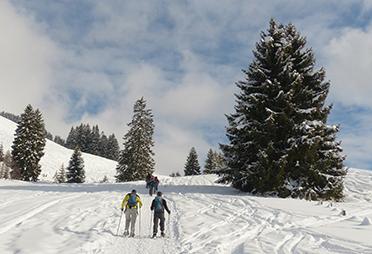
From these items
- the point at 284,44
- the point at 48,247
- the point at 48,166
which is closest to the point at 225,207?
the point at 48,247

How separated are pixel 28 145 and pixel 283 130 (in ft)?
121

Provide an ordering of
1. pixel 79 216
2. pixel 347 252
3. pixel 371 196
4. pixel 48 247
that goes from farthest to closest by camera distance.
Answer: pixel 371 196 → pixel 79 216 → pixel 48 247 → pixel 347 252

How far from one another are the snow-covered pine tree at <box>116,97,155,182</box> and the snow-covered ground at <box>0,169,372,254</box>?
27409 millimetres

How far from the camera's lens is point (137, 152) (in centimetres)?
5106

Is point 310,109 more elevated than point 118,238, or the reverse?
point 310,109

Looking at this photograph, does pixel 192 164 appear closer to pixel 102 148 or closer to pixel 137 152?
pixel 137 152

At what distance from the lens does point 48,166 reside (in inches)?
3883

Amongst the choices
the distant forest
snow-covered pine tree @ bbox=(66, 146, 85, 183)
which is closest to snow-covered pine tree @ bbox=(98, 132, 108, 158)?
the distant forest

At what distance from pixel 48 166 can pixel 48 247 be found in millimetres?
92472

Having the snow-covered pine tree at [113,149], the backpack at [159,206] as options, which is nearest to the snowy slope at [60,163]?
the snow-covered pine tree at [113,149]

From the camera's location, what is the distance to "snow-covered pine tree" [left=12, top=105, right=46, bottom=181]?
50.2 m

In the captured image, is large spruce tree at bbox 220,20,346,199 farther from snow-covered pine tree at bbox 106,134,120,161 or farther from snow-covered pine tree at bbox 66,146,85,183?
snow-covered pine tree at bbox 106,134,120,161

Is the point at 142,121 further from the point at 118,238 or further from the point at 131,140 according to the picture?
the point at 118,238

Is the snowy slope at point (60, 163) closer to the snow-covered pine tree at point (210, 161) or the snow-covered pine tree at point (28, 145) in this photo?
the snow-covered pine tree at point (210, 161)
